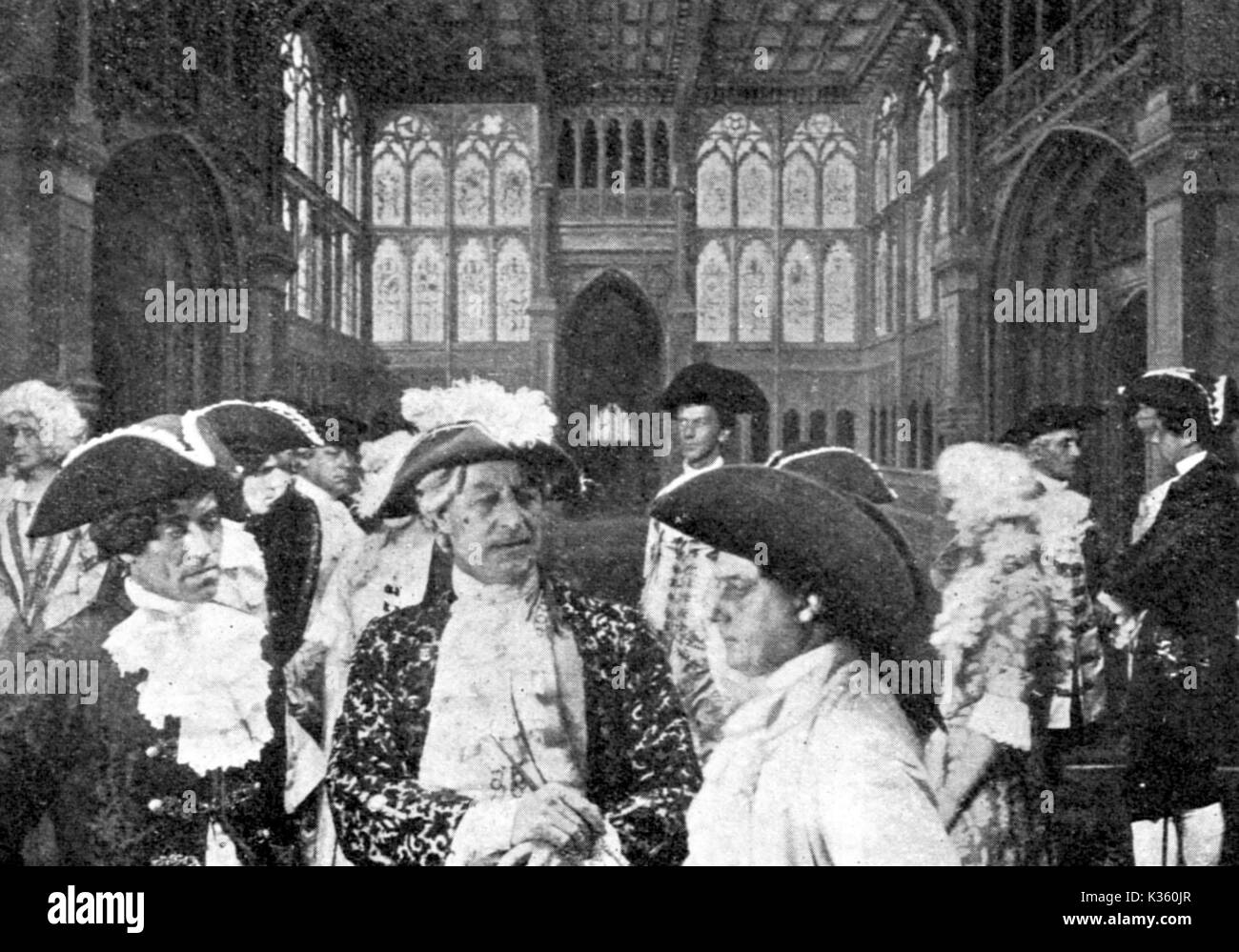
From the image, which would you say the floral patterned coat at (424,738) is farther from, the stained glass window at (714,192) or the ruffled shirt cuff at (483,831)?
the stained glass window at (714,192)

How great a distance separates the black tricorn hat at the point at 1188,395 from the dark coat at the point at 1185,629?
7.1 inches

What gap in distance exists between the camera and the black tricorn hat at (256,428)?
14.1 ft

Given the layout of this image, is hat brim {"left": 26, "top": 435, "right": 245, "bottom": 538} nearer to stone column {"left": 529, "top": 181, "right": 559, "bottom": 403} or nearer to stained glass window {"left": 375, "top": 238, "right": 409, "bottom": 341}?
stained glass window {"left": 375, "top": 238, "right": 409, "bottom": 341}

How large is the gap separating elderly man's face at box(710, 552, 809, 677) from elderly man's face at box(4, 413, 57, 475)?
2.97 metres

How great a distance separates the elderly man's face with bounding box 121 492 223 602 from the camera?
3.37 meters

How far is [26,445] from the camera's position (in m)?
4.30

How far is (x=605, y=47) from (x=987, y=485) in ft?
8.35

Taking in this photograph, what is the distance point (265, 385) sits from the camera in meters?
4.39

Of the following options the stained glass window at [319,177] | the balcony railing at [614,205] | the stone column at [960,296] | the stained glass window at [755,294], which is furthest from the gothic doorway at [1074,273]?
the stained glass window at [319,177]
